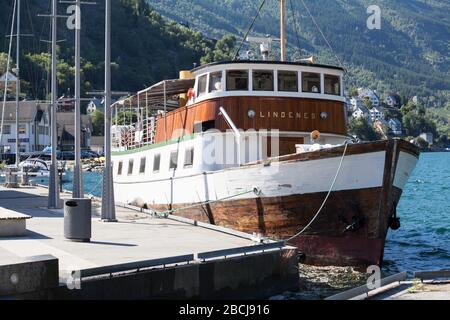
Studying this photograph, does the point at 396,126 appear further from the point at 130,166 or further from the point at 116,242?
the point at 116,242

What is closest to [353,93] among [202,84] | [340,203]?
[202,84]

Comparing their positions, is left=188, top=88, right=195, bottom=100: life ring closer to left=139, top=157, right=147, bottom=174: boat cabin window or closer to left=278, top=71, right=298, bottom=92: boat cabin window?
left=278, top=71, right=298, bottom=92: boat cabin window

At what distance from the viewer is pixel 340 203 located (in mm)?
16812

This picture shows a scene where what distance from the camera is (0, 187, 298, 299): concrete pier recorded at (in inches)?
423

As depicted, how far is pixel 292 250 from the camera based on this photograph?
45.3 feet

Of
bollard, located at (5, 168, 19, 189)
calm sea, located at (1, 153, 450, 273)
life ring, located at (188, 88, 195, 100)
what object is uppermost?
life ring, located at (188, 88, 195, 100)

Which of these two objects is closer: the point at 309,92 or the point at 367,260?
the point at 367,260

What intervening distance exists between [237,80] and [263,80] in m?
0.74

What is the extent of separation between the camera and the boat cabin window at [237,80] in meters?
19.9

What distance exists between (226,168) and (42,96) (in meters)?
108

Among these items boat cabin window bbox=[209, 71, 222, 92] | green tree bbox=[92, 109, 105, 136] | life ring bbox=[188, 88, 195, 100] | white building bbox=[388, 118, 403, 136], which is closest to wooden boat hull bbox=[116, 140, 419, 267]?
boat cabin window bbox=[209, 71, 222, 92]

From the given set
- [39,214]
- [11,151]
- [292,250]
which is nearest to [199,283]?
[292,250]

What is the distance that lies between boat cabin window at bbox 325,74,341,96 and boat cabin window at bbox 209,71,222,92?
10.3ft
